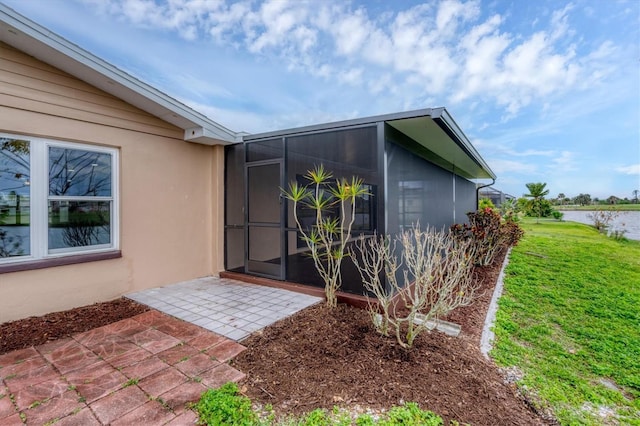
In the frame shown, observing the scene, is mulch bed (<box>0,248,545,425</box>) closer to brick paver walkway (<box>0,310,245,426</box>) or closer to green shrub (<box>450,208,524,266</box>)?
brick paver walkway (<box>0,310,245,426</box>)

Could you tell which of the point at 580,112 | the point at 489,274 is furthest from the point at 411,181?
the point at 580,112

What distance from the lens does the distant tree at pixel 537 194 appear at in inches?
1041

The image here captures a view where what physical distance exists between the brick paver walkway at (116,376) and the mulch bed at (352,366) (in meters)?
0.33

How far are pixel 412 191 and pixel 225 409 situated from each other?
4762mm

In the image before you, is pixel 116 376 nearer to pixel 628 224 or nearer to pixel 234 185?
pixel 234 185

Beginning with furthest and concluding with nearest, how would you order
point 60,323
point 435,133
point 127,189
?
point 435,133, point 127,189, point 60,323

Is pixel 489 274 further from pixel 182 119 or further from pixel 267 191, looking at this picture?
pixel 182 119

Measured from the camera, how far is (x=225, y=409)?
216 centimetres

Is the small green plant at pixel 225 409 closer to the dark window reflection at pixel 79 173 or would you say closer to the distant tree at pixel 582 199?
the dark window reflection at pixel 79 173

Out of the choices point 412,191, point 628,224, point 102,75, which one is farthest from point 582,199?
point 102,75

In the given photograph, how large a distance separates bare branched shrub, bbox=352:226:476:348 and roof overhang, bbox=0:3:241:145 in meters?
3.60

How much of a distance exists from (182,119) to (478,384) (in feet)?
18.6

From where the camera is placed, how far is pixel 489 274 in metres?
7.04

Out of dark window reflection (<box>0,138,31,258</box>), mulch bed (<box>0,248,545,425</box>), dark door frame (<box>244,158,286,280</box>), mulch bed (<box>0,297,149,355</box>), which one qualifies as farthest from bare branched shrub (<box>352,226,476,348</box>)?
dark window reflection (<box>0,138,31,258</box>)
